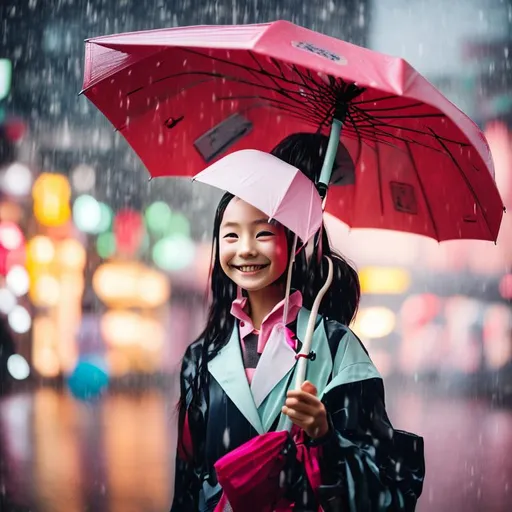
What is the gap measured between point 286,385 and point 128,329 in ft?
40.6

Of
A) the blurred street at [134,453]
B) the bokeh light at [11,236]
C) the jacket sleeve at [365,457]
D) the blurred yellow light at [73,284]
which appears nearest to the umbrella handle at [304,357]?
the jacket sleeve at [365,457]

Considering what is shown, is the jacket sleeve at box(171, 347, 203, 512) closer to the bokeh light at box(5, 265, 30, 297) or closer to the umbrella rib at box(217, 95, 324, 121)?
the umbrella rib at box(217, 95, 324, 121)

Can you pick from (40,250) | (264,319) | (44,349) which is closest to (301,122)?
(264,319)

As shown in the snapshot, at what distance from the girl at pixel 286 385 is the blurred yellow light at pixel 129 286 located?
40.2 ft

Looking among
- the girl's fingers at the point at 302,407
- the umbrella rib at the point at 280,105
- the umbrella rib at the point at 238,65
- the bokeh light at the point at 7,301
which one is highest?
the umbrella rib at the point at 238,65

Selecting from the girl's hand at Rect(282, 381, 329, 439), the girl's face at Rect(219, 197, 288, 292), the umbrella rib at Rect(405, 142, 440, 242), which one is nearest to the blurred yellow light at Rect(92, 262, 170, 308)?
the umbrella rib at Rect(405, 142, 440, 242)

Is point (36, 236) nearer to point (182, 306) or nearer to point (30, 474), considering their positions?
point (182, 306)

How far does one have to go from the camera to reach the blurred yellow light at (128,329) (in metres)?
14.4

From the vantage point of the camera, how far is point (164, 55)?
2.70 metres

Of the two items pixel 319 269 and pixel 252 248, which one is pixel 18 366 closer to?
pixel 319 269

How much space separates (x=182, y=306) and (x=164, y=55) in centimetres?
1392

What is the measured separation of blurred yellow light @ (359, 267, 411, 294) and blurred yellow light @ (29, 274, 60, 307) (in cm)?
517

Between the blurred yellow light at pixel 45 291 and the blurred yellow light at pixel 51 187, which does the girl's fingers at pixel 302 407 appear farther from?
the blurred yellow light at pixel 51 187

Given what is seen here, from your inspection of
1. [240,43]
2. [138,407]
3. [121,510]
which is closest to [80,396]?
[138,407]
